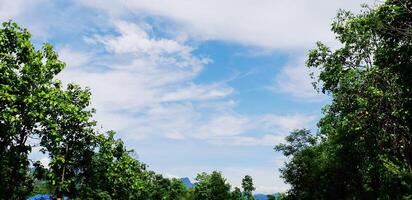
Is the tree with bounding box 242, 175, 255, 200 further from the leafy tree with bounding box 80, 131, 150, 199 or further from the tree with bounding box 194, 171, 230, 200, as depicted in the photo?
the leafy tree with bounding box 80, 131, 150, 199

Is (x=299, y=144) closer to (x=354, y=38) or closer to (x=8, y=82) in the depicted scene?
(x=354, y=38)

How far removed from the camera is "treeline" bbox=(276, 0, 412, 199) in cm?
1994

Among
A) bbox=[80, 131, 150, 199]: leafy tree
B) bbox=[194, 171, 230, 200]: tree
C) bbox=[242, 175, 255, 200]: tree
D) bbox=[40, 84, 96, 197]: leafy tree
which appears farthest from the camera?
bbox=[242, 175, 255, 200]: tree

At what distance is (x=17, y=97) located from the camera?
21984 millimetres

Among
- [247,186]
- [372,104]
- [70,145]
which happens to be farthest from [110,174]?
[247,186]

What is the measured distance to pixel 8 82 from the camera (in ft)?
71.8

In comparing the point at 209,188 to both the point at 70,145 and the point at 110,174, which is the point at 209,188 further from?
the point at 70,145

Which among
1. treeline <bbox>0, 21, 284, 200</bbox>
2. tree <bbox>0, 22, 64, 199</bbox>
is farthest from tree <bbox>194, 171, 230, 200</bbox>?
tree <bbox>0, 22, 64, 199</bbox>

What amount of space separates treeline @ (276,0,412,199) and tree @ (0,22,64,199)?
18.1 metres

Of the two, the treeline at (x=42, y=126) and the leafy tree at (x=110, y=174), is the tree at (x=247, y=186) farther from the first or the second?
the treeline at (x=42, y=126)

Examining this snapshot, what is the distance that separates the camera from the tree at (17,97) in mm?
21875

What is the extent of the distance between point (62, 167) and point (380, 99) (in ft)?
75.1

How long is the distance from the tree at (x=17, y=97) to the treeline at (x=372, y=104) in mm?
18074

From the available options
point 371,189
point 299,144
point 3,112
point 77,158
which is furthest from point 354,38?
point 299,144
